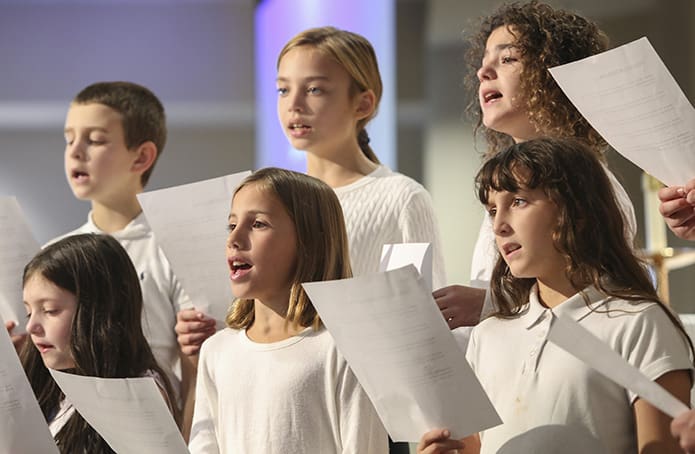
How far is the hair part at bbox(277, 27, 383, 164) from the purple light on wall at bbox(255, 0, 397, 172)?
1254mm

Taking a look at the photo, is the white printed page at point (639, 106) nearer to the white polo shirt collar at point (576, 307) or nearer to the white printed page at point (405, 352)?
the white polo shirt collar at point (576, 307)

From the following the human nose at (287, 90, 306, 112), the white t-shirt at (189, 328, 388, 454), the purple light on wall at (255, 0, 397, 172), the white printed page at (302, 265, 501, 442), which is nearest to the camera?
the white printed page at (302, 265, 501, 442)

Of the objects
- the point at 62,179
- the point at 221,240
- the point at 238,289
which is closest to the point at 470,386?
the point at 238,289

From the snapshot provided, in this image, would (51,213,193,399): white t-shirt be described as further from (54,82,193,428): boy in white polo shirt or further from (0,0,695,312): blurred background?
(0,0,695,312): blurred background

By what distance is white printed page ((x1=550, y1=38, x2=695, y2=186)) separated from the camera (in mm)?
1488

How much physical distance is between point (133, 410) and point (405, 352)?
396mm

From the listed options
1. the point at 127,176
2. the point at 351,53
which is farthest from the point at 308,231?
the point at 127,176

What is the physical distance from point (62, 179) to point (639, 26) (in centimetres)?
214

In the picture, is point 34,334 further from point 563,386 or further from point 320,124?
point 563,386

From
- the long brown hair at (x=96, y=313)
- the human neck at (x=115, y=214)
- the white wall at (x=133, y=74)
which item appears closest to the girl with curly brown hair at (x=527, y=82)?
the long brown hair at (x=96, y=313)

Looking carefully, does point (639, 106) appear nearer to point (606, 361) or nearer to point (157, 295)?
point (606, 361)

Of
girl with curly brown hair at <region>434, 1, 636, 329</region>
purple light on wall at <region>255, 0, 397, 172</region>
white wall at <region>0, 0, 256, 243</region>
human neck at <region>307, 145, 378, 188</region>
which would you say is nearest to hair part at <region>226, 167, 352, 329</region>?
girl with curly brown hair at <region>434, 1, 636, 329</region>

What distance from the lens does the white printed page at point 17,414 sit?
175cm

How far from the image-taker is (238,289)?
1812mm
